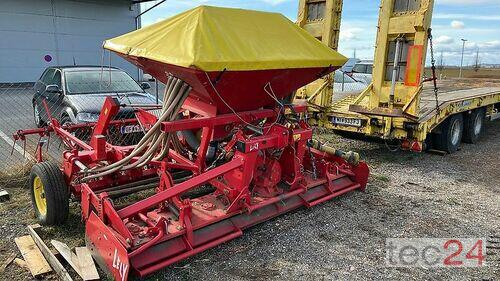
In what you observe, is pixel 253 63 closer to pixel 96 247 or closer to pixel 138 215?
pixel 138 215

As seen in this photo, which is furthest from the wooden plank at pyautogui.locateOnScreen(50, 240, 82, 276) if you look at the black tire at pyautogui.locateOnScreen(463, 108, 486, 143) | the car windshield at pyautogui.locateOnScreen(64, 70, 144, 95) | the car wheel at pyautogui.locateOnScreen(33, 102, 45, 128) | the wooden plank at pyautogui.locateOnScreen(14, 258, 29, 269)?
the black tire at pyautogui.locateOnScreen(463, 108, 486, 143)

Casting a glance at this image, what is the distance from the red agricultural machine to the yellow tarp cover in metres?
0.02

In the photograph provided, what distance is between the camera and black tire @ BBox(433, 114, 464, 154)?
836 cm

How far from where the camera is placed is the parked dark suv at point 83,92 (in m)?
7.08

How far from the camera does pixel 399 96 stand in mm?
7277

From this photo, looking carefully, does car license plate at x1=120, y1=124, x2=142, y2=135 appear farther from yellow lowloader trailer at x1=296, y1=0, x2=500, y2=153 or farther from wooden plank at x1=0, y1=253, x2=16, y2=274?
yellow lowloader trailer at x1=296, y1=0, x2=500, y2=153

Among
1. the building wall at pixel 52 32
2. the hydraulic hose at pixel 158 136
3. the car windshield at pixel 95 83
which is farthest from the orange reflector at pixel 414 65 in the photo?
the building wall at pixel 52 32

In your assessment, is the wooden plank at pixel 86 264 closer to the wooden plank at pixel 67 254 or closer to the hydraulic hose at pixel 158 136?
the wooden plank at pixel 67 254

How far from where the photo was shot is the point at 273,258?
13.0 ft

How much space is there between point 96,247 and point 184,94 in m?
1.70

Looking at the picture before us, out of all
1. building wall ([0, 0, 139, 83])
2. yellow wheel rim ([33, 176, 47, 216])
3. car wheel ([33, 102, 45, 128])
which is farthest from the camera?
building wall ([0, 0, 139, 83])

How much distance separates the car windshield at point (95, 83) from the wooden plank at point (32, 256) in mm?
4121

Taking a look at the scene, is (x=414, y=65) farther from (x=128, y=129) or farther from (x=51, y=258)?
(x=51, y=258)

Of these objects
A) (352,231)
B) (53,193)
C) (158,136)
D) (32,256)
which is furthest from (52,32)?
(352,231)
